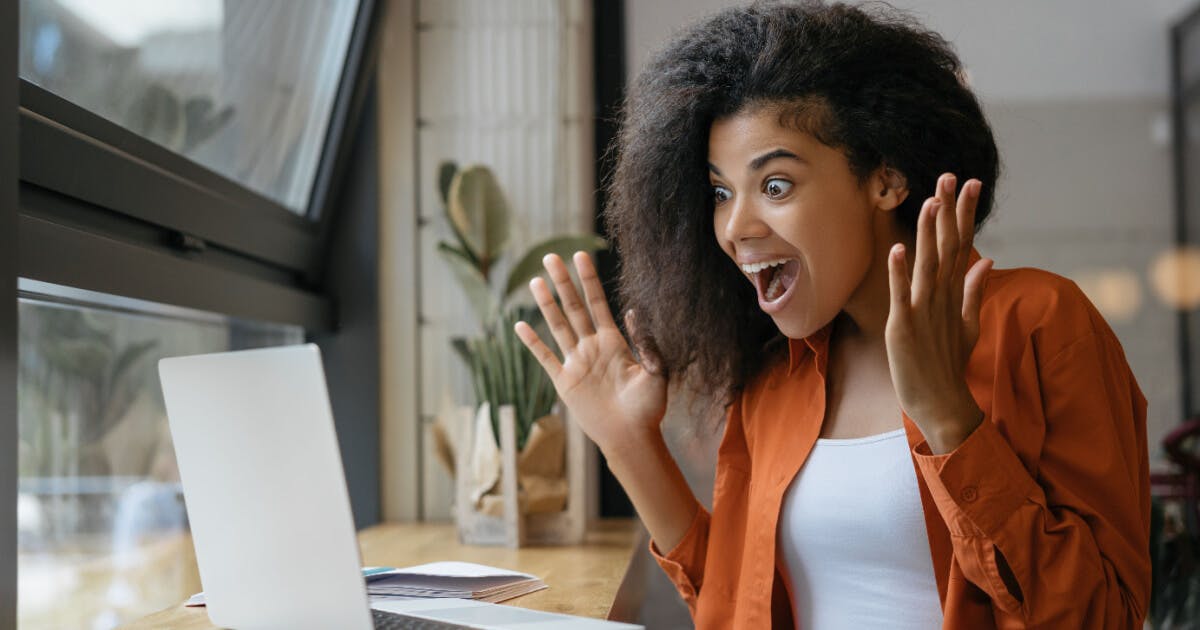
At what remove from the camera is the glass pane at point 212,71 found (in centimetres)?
154

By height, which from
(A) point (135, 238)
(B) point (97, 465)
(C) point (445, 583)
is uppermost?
(A) point (135, 238)

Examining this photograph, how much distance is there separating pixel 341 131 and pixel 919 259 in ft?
5.81

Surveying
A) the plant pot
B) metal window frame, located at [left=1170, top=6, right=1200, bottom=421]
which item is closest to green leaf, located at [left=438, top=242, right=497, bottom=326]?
the plant pot

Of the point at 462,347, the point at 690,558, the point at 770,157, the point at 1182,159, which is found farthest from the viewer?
the point at 1182,159

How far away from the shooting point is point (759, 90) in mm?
1377

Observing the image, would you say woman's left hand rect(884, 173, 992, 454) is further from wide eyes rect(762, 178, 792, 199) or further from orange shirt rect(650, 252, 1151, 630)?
wide eyes rect(762, 178, 792, 199)

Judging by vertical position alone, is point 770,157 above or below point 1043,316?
above

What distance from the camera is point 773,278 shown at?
142cm

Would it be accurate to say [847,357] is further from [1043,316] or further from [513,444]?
[513,444]

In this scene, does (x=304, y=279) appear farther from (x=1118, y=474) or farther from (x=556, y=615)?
(x=1118, y=474)

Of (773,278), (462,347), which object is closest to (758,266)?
(773,278)

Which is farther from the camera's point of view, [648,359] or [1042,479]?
[648,359]

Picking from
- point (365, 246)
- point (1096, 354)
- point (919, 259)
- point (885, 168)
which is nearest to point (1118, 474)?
point (1096, 354)

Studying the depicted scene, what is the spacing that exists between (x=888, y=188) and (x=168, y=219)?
1.13m
